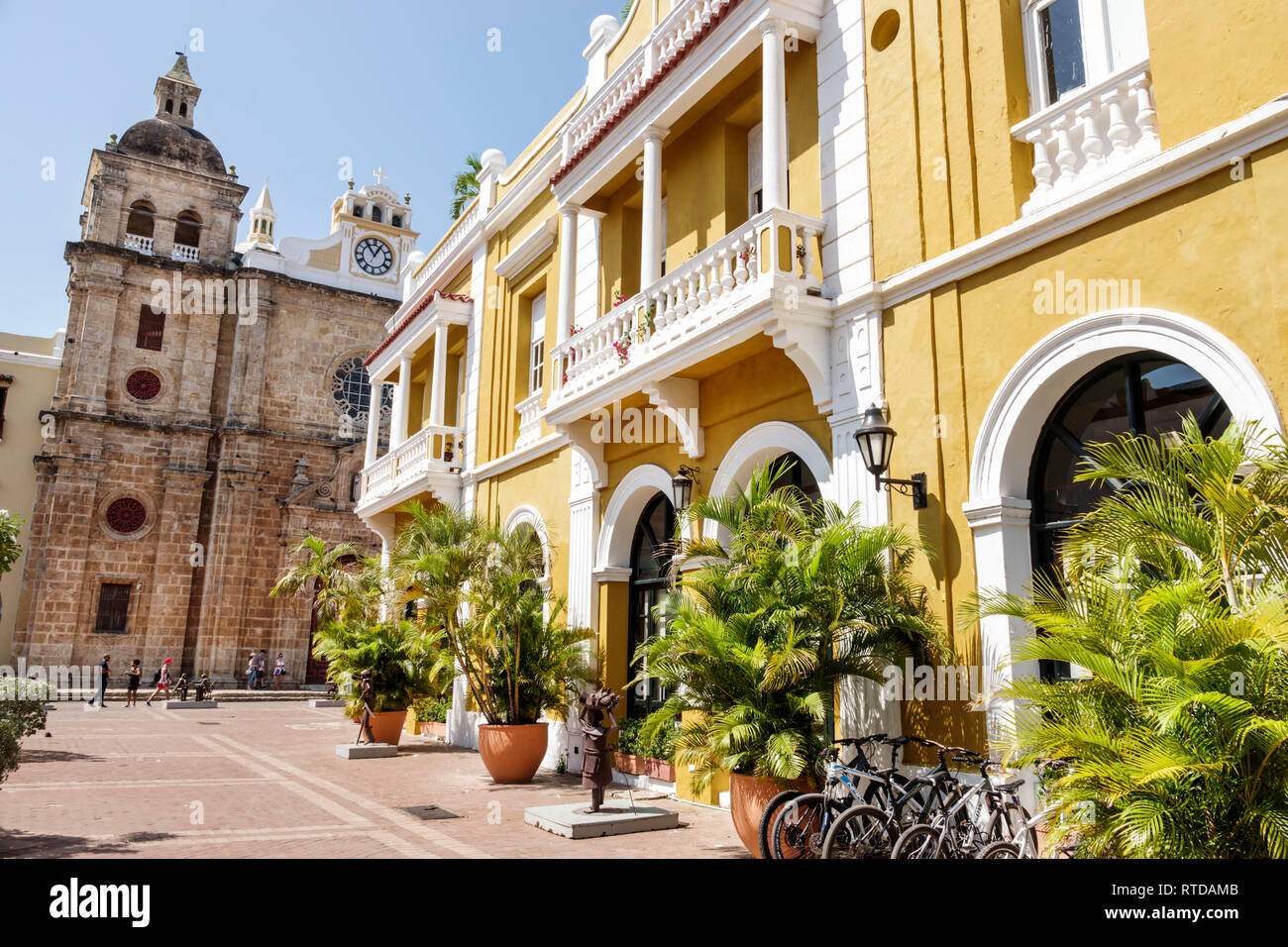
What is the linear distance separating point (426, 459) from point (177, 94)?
29.8 metres

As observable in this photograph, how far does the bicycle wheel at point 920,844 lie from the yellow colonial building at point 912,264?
1.46 metres

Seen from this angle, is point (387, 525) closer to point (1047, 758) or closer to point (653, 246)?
point (653, 246)

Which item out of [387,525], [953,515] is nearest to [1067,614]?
[953,515]

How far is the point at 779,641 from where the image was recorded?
280 inches

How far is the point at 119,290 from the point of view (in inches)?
1326

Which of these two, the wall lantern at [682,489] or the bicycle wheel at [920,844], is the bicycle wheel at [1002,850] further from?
the wall lantern at [682,489]

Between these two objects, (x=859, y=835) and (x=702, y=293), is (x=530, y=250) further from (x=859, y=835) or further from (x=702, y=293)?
(x=859, y=835)

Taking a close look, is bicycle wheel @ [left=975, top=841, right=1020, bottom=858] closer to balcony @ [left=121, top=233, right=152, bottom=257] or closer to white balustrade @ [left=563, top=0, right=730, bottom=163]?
white balustrade @ [left=563, top=0, right=730, bottom=163]

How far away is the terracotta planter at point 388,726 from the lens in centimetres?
1608

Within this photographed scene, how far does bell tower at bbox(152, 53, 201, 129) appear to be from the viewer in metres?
38.2

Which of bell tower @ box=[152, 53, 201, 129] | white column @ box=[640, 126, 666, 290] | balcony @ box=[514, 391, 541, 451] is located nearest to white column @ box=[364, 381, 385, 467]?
balcony @ box=[514, 391, 541, 451]

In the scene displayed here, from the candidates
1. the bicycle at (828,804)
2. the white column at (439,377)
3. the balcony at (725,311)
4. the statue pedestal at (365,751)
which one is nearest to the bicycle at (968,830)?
the bicycle at (828,804)
